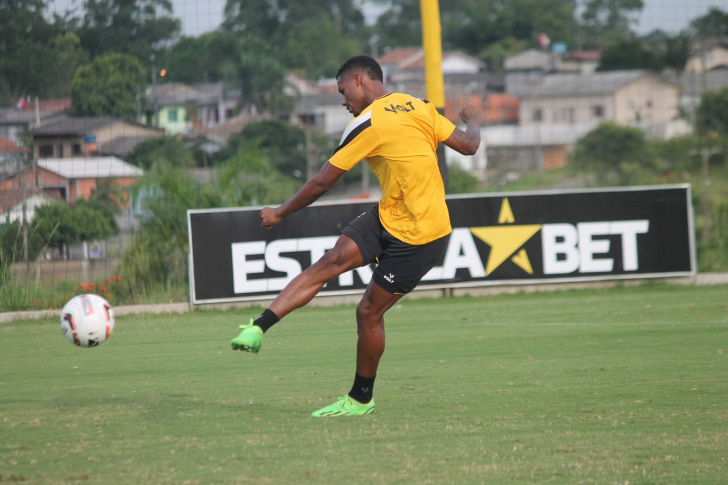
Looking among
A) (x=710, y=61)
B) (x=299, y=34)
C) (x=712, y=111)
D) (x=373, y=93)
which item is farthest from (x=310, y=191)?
(x=299, y=34)

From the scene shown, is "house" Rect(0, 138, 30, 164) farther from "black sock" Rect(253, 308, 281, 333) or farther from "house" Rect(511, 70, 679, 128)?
"house" Rect(511, 70, 679, 128)

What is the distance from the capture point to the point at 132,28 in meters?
17.2

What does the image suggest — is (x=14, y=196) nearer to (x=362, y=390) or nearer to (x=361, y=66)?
(x=361, y=66)

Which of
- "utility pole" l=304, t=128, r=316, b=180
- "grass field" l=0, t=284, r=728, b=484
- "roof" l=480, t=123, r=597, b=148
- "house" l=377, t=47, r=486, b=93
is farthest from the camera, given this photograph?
"house" l=377, t=47, r=486, b=93

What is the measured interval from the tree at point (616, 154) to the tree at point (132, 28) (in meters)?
11.3

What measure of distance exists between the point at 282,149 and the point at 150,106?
12.8 meters

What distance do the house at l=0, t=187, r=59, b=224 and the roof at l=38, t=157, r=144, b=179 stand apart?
0.59 meters

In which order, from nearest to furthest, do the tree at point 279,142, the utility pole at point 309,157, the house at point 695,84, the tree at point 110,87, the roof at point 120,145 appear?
the roof at point 120,145
the tree at point 110,87
the tree at point 279,142
the utility pole at point 309,157
the house at point 695,84

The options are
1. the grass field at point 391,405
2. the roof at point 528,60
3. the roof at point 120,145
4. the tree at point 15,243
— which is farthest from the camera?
the roof at point 528,60

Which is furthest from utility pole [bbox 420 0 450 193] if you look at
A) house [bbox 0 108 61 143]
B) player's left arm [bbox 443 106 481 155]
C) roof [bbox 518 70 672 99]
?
roof [bbox 518 70 672 99]

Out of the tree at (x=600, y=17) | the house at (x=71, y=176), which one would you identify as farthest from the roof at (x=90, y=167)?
the tree at (x=600, y=17)

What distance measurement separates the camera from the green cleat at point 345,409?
5.59 metres

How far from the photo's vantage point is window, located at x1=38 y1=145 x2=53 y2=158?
560 inches

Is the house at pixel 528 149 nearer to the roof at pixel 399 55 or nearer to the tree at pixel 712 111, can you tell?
the tree at pixel 712 111
